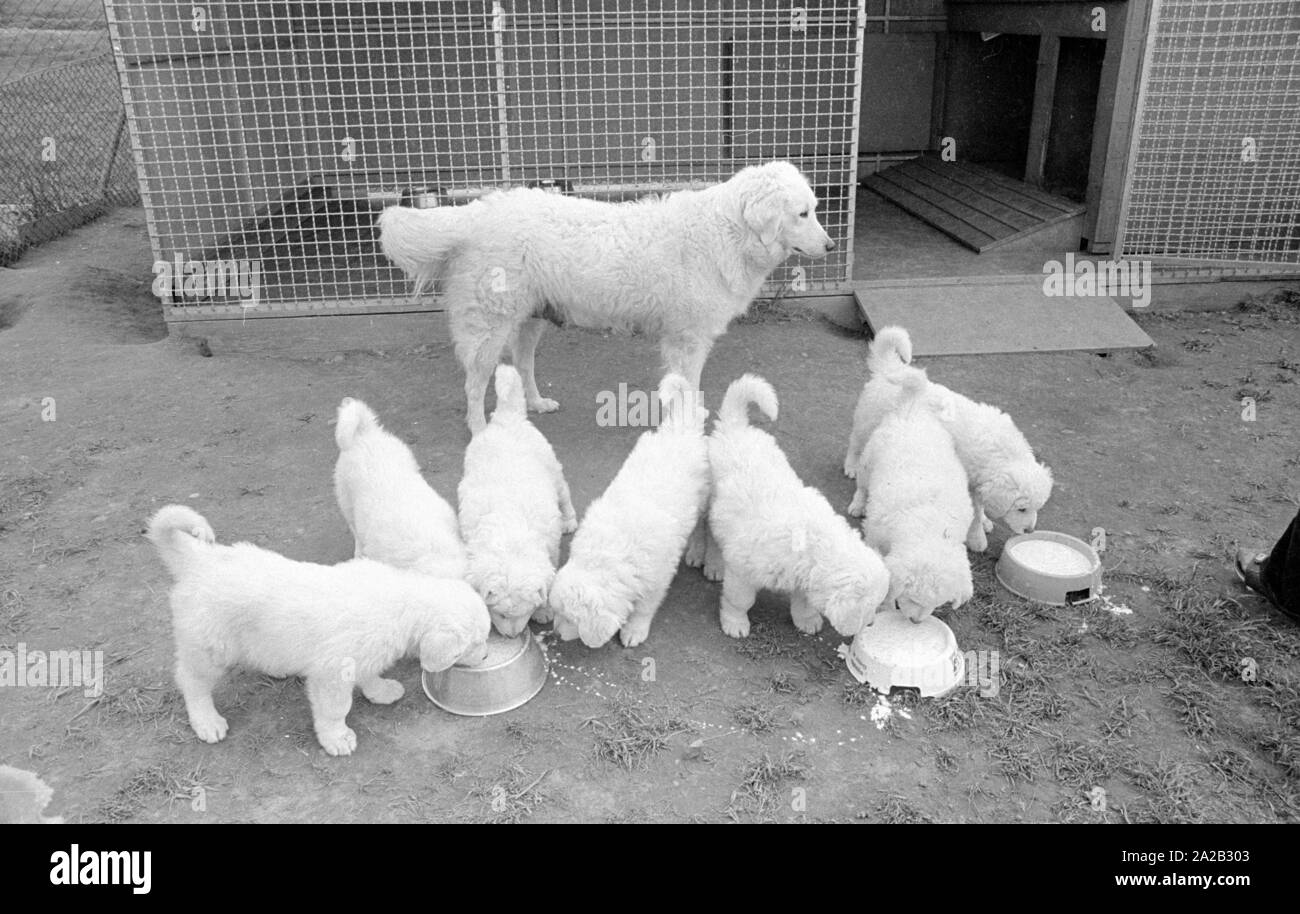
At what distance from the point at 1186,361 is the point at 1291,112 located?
7.63ft

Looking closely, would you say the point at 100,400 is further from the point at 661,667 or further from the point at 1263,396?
the point at 1263,396

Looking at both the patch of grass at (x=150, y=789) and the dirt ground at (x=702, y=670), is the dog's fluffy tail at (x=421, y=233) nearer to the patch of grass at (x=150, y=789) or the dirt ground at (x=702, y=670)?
the dirt ground at (x=702, y=670)

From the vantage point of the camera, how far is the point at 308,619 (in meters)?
2.88

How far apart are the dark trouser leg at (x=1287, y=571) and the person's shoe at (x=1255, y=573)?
16mm

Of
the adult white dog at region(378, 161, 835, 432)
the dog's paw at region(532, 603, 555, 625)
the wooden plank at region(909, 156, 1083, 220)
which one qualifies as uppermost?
the adult white dog at region(378, 161, 835, 432)

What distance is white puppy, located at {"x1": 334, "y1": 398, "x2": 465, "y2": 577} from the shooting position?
3.34m

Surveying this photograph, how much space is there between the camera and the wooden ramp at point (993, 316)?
650 centimetres

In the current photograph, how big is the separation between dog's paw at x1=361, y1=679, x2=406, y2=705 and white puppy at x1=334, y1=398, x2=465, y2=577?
1.34 ft

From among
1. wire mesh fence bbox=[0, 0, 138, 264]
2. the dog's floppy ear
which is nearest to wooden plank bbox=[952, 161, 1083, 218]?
the dog's floppy ear

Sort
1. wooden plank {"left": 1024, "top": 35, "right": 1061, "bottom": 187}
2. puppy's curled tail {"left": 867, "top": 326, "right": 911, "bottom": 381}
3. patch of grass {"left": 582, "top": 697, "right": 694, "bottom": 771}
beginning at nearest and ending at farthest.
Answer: patch of grass {"left": 582, "top": 697, "right": 694, "bottom": 771} < puppy's curled tail {"left": 867, "top": 326, "right": 911, "bottom": 381} < wooden plank {"left": 1024, "top": 35, "right": 1061, "bottom": 187}

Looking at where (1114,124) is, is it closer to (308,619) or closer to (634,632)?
(634,632)

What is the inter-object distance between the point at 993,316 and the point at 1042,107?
3.75m

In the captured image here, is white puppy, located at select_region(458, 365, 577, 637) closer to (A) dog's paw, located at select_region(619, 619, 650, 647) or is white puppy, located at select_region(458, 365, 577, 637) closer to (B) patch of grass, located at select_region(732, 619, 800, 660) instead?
(A) dog's paw, located at select_region(619, 619, 650, 647)

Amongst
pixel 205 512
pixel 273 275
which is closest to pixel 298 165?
pixel 273 275
